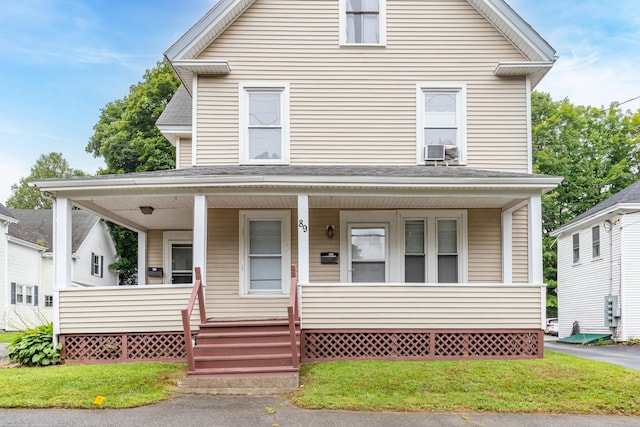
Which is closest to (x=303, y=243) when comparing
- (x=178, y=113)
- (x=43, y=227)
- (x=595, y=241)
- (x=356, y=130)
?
(x=356, y=130)

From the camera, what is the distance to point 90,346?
9750 millimetres

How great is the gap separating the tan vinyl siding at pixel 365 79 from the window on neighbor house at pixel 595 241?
33.0ft

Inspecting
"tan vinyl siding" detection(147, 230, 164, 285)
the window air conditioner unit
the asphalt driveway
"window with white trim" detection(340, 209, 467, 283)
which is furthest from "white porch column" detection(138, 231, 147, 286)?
the asphalt driveway

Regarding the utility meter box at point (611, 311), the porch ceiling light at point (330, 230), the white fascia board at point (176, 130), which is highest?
the white fascia board at point (176, 130)

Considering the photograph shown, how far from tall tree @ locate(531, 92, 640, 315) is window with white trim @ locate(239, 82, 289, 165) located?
24.3 metres

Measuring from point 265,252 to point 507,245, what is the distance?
188 inches

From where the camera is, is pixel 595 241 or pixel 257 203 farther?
pixel 595 241

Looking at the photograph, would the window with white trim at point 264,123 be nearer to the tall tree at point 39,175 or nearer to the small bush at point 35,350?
the small bush at point 35,350

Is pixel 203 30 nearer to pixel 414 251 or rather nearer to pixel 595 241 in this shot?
pixel 414 251

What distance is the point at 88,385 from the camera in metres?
7.82

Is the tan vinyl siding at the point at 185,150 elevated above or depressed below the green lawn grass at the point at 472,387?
above

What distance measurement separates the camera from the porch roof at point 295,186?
9.66 m

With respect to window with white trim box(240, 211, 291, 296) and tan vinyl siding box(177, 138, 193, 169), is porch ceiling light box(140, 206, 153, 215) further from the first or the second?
tan vinyl siding box(177, 138, 193, 169)

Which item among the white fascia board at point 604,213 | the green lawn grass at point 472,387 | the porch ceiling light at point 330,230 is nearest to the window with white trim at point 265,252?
the porch ceiling light at point 330,230
